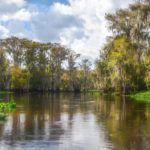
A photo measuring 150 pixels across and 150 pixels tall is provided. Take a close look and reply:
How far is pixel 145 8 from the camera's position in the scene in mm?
72438

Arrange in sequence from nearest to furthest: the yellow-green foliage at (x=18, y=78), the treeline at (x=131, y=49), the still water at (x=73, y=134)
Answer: the still water at (x=73, y=134), the treeline at (x=131, y=49), the yellow-green foliage at (x=18, y=78)

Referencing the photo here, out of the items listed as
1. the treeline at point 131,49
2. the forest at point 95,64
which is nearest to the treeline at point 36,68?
the forest at point 95,64

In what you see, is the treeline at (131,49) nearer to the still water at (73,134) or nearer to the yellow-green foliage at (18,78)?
the yellow-green foliage at (18,78)

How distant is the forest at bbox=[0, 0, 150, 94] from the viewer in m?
74.1

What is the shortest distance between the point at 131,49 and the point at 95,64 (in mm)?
24435

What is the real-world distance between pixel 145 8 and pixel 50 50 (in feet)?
181

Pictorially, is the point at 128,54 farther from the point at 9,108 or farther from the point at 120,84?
the point at 9,108

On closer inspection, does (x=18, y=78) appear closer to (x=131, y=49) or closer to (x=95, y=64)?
(x=95, y=64)

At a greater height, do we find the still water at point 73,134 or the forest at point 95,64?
the forest at point 95,64

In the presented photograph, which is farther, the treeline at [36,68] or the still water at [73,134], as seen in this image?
the treeline at [36,68]

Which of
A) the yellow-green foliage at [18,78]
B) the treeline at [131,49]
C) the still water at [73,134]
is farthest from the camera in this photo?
the yellow-green foliage at [18,78]

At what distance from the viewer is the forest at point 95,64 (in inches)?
2918

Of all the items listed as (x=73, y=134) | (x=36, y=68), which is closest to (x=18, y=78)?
(x=36, y=68)

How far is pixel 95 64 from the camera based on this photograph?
324 ft
